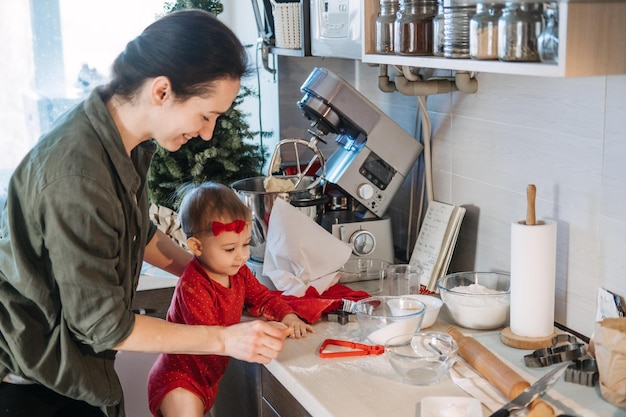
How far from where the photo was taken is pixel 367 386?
1.57 metres

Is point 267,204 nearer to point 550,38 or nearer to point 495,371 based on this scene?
point 495,371

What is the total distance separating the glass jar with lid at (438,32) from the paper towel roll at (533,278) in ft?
1.28

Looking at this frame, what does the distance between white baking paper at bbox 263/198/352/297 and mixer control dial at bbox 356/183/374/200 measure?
0.53 ft

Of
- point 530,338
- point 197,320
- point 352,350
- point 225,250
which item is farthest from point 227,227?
point 530,338

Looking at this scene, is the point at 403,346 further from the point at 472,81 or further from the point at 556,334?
the point at 472,81

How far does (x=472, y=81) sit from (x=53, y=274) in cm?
108

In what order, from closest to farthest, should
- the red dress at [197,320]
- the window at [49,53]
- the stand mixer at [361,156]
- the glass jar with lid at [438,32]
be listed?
the glass jar with lid at [438,32] < the red dress at [197,320] < the stand mixer at [361,156] < the window at [49,53]

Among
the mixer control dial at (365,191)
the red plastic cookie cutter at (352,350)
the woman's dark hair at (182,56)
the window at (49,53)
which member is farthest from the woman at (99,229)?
the window at (49,53)

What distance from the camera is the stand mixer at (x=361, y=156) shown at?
7.22 ft

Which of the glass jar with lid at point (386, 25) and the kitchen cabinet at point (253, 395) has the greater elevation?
the glass jar with lid at point (386, 25)

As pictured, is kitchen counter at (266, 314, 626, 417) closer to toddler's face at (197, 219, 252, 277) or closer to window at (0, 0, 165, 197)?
toddler's face at (197, 219, 252, 277)

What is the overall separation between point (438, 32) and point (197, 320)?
0.79 meters

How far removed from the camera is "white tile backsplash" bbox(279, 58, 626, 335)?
1.64 meters

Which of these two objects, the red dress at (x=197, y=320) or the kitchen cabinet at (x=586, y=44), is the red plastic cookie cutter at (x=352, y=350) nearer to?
the red dress at (x=197, y=320)
